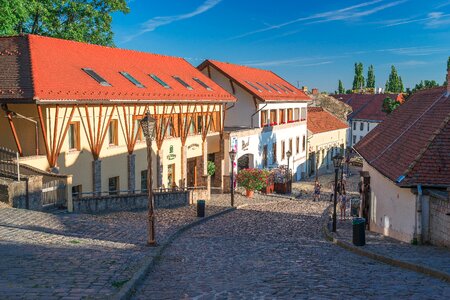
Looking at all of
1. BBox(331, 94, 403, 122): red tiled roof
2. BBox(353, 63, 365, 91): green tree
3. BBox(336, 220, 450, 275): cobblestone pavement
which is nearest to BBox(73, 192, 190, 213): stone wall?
BBox(336, 220, 450, 275): cobblestone pavement

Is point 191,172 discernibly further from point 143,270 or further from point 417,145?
point 143,270

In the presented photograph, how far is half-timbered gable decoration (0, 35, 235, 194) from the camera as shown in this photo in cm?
2084

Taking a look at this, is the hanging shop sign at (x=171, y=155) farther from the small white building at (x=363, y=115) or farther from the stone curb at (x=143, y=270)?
the small white building at (x=363, y=115)

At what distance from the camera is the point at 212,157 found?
3475cm

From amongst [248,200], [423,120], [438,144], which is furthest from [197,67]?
[438,144]

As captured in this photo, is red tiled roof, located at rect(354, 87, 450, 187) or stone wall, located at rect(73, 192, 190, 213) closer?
red tiled roof, located at rect(354, 87, 450, 187)

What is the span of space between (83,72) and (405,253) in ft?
57.3

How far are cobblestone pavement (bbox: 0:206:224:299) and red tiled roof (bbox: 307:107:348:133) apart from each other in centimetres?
3646

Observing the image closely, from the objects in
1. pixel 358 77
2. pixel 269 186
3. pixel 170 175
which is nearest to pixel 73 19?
pixel 170 175

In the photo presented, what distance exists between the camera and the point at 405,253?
12.4 meters

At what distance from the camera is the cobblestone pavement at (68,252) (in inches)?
303

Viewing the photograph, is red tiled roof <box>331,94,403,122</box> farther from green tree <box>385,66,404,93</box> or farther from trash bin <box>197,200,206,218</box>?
trash bin <box>197,200,206,218</box>

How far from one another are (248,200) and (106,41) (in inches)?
614

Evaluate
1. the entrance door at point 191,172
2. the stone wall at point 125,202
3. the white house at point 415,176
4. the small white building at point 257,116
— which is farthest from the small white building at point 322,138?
the white house at point 415,176
